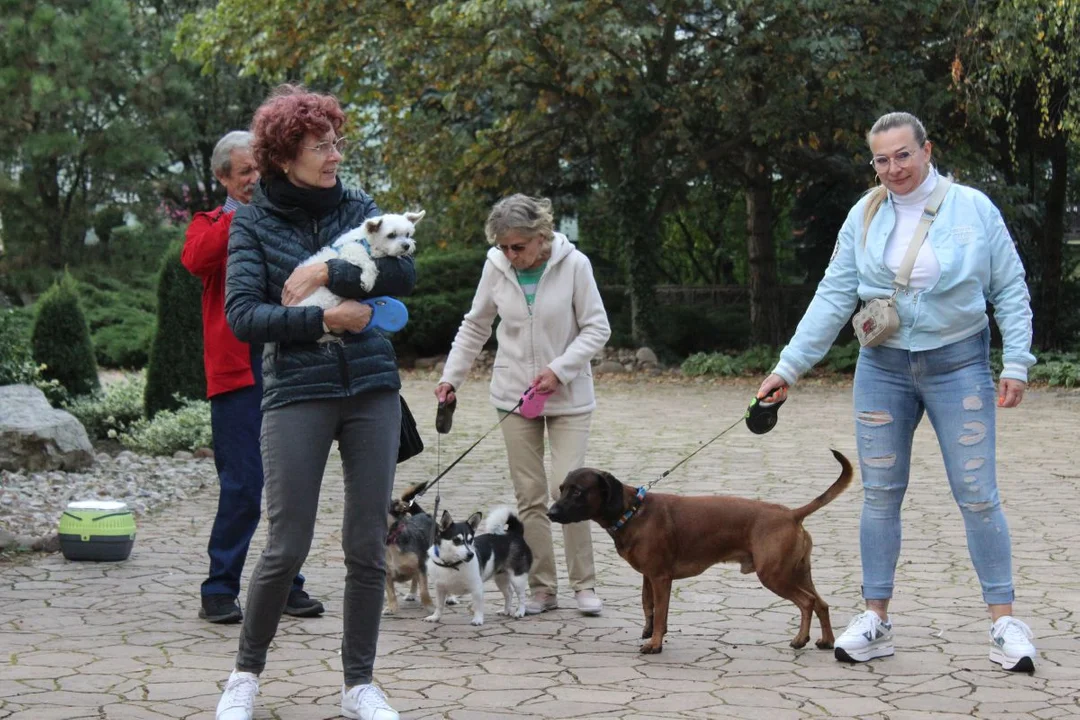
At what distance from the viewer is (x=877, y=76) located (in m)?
19.0

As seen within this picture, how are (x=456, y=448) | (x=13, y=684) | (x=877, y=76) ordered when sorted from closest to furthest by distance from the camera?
(x=13, y=684) → (x=456, y=448) → (x=877, y=76)

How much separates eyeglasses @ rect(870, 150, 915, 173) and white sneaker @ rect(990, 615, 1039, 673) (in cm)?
171

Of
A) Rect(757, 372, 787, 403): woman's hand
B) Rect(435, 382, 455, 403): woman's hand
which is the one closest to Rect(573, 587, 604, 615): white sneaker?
Rect(435, 382, 455, 403): woman's hand

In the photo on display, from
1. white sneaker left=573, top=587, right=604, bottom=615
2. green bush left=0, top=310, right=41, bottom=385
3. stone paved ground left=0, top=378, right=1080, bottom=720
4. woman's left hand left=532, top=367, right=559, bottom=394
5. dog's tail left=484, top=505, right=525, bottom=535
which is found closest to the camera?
stone paved ground left=0, top=378, right=1080, bottom=720

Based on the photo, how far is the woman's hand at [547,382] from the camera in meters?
5.99

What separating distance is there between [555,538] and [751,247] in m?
16.0

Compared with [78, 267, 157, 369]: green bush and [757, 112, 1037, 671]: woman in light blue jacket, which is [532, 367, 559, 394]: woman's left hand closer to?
[757, 112, 1037, 671]: woman in light blue jacket

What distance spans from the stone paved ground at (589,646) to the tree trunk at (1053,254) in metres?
13.4

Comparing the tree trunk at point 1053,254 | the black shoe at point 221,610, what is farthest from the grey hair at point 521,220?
the tree trunk at point 1053,254

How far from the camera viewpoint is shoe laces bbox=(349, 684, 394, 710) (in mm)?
4316

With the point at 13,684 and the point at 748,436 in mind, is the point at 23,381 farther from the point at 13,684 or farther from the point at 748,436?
the point at 13,684

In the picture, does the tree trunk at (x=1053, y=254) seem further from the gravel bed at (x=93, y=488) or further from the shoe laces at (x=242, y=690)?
the shoe laces at (x=242, y=690)

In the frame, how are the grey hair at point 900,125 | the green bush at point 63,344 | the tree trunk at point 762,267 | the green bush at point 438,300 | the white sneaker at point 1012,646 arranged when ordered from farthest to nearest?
the green bush at point 438,300 → the tree trunk at point 762,267 → the green bush at point 63,344 → the grey hair at point 900,125 → the white sneaker at point 1012,646

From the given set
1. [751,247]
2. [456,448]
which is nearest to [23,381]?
[456,448]
